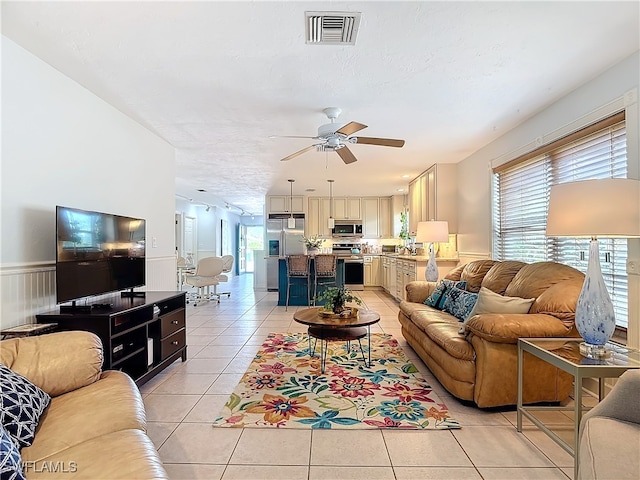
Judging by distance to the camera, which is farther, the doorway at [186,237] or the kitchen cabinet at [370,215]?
the doorway at [186,237]

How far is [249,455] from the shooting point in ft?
6.64

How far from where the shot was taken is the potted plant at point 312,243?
8.64m

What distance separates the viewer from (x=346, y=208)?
9375mm

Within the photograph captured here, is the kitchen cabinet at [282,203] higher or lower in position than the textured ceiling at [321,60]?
lower

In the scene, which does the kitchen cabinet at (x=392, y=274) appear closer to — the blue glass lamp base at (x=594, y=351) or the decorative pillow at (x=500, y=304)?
the decorative pillow at (x=500, y=304)

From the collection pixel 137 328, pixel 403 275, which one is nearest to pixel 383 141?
pixel 137 328

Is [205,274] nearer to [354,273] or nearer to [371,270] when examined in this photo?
[354,273]

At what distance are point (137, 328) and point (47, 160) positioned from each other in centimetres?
140

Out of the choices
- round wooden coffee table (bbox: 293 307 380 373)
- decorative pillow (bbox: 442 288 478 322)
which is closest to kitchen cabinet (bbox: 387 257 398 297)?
decorative pillow (bbox: 442 288 478 322)

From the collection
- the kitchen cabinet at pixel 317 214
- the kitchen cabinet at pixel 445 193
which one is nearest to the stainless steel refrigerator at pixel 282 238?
the kitchen cabinet at pixel 317 214

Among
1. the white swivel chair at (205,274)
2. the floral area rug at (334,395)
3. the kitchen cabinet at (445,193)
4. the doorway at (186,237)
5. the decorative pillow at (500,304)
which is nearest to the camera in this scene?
the floral area rug at (334,395)

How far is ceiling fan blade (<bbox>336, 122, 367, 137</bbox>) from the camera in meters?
3.06

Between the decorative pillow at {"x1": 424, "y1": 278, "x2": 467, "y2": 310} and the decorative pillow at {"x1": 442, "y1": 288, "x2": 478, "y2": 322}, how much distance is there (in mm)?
77

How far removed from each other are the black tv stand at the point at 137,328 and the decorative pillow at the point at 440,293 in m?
2.69
